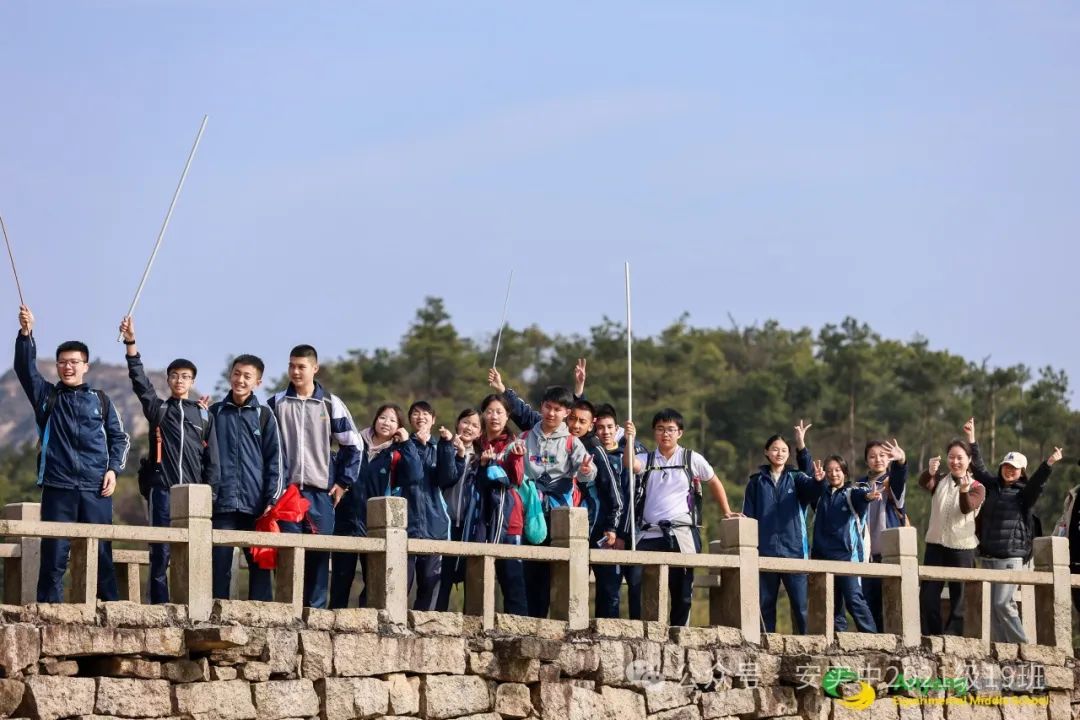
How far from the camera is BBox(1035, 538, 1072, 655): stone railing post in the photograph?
15.3 m

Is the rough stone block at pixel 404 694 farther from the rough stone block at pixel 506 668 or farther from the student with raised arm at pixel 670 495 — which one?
the student with raised arm at pixel 670 495

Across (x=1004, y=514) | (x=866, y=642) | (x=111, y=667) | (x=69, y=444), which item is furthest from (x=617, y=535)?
(x=111, y=667)

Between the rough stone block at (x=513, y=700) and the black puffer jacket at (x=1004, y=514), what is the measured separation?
5.08 m

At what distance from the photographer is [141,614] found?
410 inches

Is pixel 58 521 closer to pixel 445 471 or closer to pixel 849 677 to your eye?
pixel 445 471

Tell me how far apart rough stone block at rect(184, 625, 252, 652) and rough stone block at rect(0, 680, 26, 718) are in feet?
3.51

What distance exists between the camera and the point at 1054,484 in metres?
32.6

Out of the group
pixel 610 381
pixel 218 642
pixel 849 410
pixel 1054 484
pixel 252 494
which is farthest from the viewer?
pixel 610 381

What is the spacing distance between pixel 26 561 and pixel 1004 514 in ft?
26.9

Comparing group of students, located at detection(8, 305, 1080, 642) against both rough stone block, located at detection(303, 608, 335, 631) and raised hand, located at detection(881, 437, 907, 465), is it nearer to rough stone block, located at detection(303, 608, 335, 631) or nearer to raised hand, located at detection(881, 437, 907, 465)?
raised hand, located at detection(881, 437, 907, 465)

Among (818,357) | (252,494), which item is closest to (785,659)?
(252,494)

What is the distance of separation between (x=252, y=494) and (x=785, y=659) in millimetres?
4563

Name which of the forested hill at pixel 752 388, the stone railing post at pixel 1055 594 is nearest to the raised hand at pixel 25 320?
the stone railing post at pixel 1055 594

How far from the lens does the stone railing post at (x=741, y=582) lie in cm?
1334
